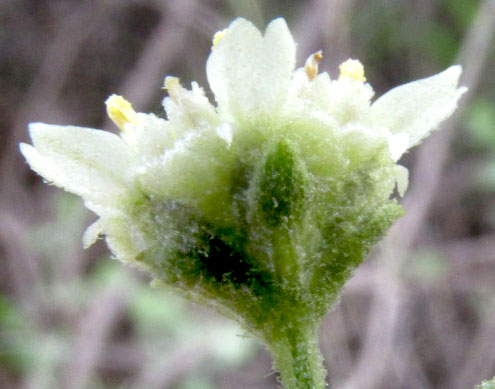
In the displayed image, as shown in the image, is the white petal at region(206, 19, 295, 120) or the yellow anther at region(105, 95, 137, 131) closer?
the white petal at region(206, 19, 295, 120)

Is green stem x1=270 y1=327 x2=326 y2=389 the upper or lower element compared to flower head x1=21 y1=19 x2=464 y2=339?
lower

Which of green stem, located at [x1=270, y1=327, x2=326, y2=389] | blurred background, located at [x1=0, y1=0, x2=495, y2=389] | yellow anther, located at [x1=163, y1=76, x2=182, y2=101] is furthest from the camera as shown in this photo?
blurred background, located at [x1=0, y1=0, x2=495, y2=389]

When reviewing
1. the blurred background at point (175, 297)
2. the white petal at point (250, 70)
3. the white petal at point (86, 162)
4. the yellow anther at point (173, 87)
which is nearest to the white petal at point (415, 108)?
the white petal at point (250, 70)

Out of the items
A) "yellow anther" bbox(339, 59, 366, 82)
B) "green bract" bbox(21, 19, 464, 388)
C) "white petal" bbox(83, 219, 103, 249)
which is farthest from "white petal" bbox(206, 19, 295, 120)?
"white petal" bbox(83, 219, 103, 249)

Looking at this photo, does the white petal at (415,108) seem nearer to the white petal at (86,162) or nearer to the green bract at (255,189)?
the green bract at (255,189)

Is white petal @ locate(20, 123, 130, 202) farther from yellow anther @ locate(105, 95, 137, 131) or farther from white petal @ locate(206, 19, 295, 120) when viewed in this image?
white petal @ locate(206, 19, 295, 120)

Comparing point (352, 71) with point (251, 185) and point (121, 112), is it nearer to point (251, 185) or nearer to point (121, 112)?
point (251, 185)

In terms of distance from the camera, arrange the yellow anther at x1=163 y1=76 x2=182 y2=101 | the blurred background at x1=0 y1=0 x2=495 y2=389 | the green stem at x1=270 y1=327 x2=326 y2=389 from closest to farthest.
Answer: the green stem at x1=270 y1=327 x2=326 y2=389, the yellow anther at x1=163 y1=76 x2=182 y2=101, the blurred background at x1=0 y1=0 x2=495 y2=389
